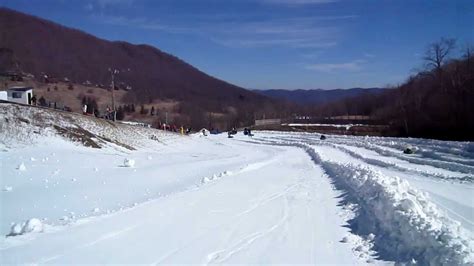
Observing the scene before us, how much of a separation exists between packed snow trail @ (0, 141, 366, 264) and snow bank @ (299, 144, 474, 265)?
0.56 metres

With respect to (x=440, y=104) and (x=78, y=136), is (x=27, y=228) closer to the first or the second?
(x=78, y=136)

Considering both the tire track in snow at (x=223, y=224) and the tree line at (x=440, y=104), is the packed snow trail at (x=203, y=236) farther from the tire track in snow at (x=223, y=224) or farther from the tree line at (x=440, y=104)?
the tree line at (x=440, y=104)

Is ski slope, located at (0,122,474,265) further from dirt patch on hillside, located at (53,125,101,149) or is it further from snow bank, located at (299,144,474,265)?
dirt patch on hillside, located at (53,125,101,149)

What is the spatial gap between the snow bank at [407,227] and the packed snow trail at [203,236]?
0.56 meters

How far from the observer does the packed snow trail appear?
7.65 metres

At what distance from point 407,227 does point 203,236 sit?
3.71 metres

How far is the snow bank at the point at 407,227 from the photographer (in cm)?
708

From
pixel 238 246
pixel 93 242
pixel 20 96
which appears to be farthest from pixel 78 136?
pixel 20 96

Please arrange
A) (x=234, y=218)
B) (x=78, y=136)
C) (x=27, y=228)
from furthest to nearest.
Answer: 1. (x=78, y=136)
2. (x=234, y=218)
3. (x=27, y=228)

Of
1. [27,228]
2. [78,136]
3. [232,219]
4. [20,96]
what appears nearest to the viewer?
[27,228]

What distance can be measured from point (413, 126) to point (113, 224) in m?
73.1

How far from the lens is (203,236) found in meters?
9.03

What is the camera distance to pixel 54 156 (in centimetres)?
2391

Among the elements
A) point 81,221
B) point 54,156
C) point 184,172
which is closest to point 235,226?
point 81,221
